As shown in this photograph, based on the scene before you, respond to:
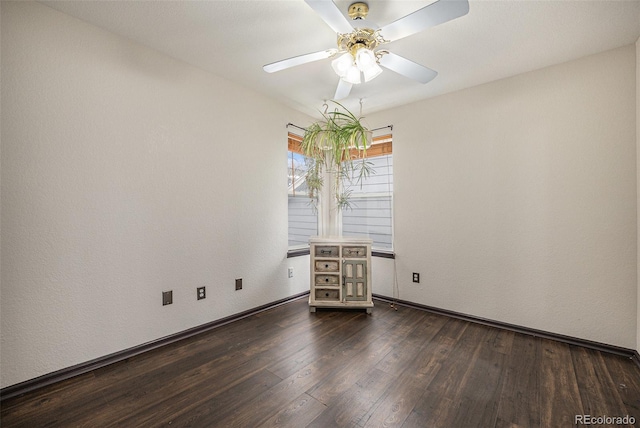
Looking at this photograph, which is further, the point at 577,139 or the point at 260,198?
the point at 260,198

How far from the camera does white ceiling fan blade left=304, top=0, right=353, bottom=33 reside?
52.8 inches

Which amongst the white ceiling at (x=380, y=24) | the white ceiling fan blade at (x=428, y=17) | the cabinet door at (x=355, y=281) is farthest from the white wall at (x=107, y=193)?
the white ceiling fan blade at (x=428, y=17)

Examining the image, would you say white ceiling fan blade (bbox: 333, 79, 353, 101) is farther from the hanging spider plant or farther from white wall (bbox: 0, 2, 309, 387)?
white wall (bbox: 0, 2, 309, 387)

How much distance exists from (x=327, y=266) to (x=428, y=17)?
2396 mm

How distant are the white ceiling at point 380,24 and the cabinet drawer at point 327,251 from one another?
176cm

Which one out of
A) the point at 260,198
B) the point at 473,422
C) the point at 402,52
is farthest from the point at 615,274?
the point at 260,198

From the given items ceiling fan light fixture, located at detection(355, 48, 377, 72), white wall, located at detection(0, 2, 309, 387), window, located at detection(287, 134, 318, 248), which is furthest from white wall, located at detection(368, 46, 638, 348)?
white wall, located at detection(0, 2, 309, 387)

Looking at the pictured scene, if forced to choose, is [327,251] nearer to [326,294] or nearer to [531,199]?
[326,294]

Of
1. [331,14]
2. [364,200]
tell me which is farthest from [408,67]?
[364,200]

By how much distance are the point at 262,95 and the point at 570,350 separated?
12.3ft

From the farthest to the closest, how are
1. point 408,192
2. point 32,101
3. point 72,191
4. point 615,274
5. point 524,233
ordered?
point 408,192, point 524,233, point 615,274, point 72,191, point 32,101

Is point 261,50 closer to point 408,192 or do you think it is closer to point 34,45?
point 34,45

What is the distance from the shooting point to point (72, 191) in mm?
1888

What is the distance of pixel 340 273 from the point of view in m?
3.08
